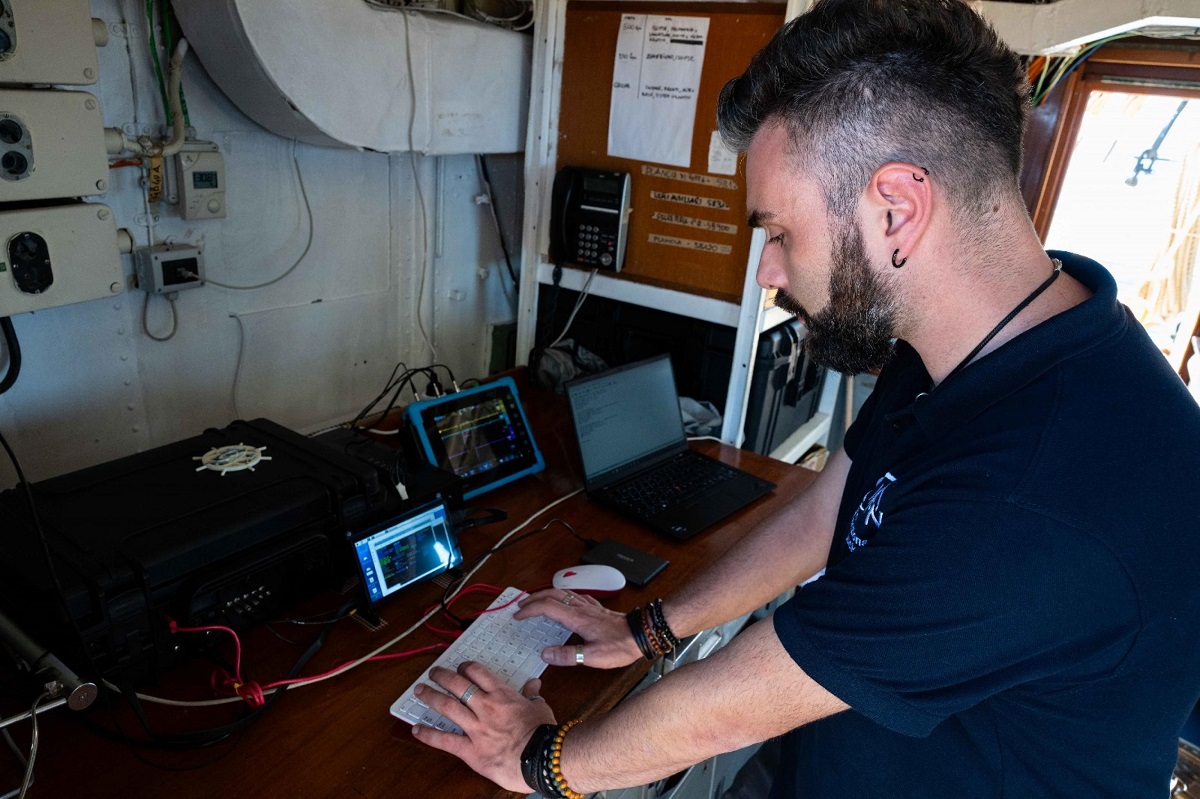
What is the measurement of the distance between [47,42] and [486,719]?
1.06 metres

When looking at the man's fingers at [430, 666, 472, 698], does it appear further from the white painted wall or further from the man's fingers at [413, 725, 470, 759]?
the white painted wall

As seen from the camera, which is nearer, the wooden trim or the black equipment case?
the black equipment case

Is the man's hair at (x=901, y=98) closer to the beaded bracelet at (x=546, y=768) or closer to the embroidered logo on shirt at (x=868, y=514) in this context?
the embroidered logo on shirt at (x=868, y=514)

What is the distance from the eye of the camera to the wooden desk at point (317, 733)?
892 mm

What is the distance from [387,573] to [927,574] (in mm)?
789

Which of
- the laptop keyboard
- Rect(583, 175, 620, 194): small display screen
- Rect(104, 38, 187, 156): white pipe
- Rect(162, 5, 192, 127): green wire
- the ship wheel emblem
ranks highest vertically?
Rect(162, 5, 192, 127): green wire

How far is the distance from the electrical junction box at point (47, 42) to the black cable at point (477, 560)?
911 mm

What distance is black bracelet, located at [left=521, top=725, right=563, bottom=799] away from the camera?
35.7 inches

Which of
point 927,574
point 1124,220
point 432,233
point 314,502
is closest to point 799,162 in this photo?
point 927,574

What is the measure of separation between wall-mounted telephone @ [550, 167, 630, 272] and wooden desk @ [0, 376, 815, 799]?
867 millimetres

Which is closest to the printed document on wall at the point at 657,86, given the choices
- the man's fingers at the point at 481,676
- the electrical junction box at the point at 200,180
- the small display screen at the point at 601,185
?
the small display screen at the point at 601,185

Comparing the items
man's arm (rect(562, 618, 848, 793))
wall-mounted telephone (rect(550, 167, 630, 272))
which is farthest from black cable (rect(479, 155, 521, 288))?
man's arm (rect(562, 618, 848, 793))

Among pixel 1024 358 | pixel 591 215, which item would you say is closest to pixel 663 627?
pixel 1024 358

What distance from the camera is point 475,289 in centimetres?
227
